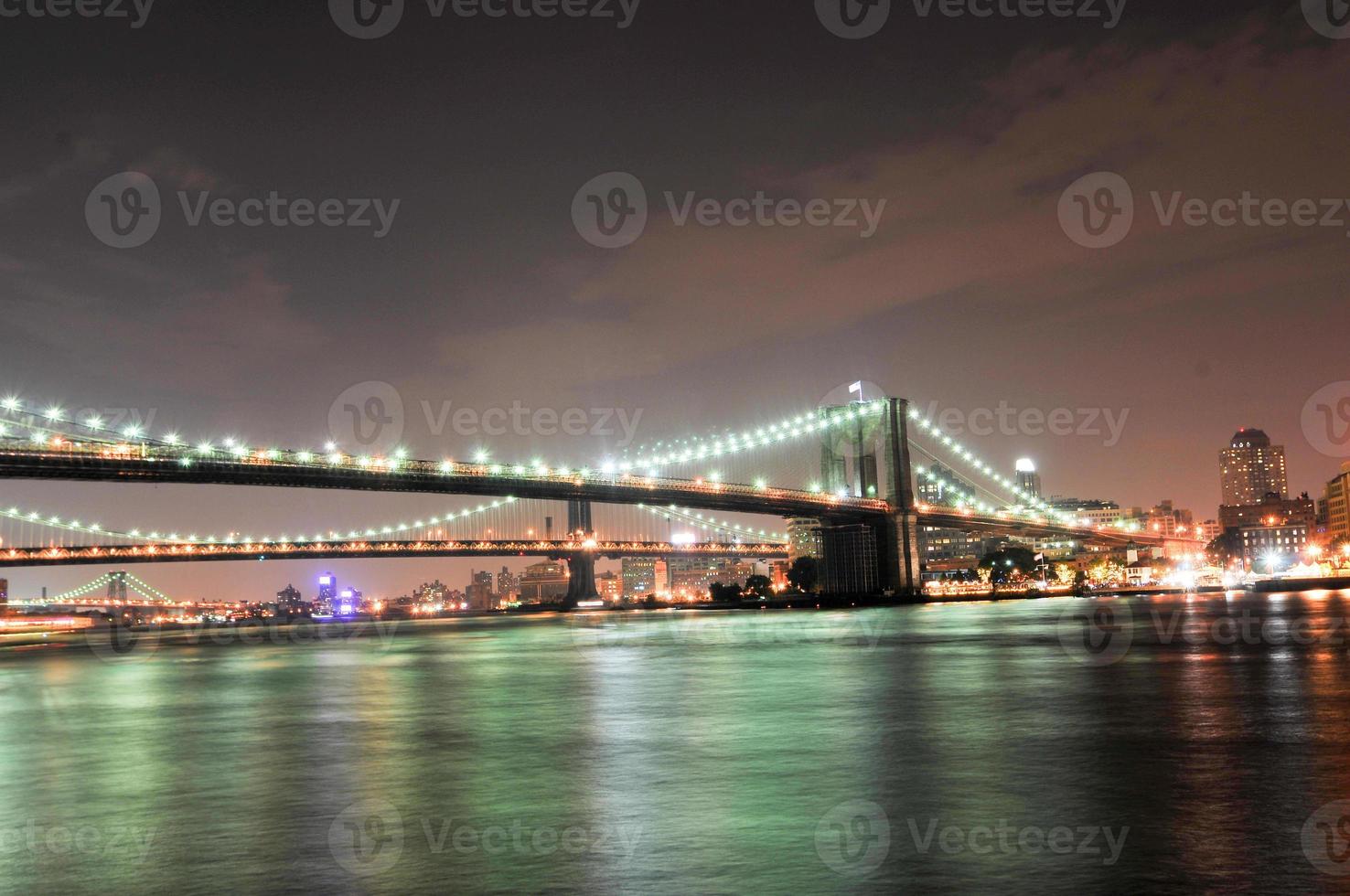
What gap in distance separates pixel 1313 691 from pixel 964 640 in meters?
19.5

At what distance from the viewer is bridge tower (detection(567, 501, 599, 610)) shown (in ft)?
404

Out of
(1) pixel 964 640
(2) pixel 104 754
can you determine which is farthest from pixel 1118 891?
(1) pixel 964 640

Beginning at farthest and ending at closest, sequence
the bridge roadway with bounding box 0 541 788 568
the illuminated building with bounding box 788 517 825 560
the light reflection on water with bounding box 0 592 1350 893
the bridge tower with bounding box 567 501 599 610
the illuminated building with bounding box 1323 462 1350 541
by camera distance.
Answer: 1. the illuminated building with bounding box 1323 462 1350 541
2. the illuminated building with bounding box 788 517 825 560
3. the bridge tower with bounding box 567 501 599 610
4. the bridge roadway with bounding box 0 541 788 568
5. the light reflection on water with bounding box 0 592 1350 893

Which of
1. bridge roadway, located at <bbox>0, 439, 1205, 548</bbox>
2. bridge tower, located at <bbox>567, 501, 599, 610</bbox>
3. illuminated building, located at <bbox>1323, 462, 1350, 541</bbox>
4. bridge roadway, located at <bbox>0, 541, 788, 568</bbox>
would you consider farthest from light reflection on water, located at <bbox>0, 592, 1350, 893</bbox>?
illuminated building, located at <bbox>1323, 462, 1350, 541</bbox>

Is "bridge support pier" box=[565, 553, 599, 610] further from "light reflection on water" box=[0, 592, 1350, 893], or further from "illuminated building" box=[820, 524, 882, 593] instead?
"light reflection on water" box=[0, 592, 1350, 893]

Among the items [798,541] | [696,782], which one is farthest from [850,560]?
[696,782]

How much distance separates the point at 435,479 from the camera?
240 ft

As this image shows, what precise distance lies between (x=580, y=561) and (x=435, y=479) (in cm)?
5389

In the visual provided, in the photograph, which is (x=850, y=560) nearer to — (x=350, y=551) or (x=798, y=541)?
(x=350, y=551)

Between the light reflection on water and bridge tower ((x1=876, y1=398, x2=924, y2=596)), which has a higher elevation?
bridge tower ((x1=876, y1=398, x2=924, y2=596))

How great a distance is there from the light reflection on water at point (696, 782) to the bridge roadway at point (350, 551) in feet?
245

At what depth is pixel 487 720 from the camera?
58.5ft

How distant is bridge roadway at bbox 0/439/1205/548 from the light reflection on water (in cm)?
3624

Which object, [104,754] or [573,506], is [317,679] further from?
[573,506]
